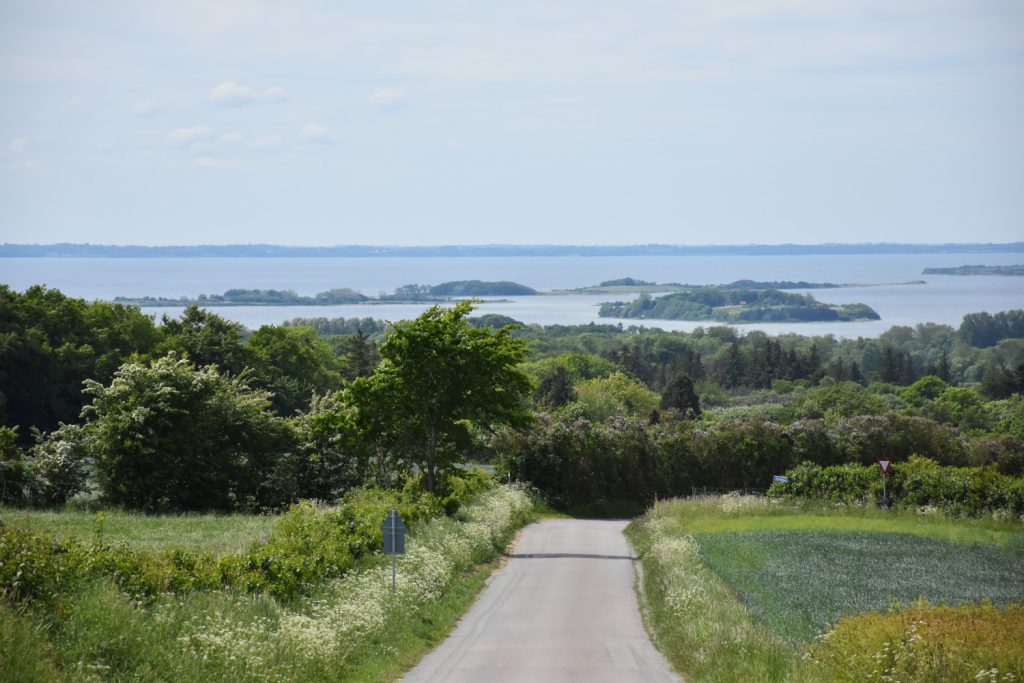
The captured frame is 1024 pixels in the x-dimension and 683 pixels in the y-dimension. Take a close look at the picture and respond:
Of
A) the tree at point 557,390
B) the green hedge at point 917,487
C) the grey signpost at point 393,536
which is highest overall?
the grey signpost at point 393,536

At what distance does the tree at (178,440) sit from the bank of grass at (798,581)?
15.4 m

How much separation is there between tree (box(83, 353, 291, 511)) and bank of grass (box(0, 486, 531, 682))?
57.4ft

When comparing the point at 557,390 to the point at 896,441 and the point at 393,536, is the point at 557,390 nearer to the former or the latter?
the point at 896,441

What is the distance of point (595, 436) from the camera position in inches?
2345

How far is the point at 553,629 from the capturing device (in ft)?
79.7

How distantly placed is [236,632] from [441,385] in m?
23.3

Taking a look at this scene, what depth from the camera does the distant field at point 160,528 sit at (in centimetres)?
2833

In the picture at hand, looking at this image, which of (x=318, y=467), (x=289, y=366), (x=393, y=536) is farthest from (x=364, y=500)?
(x=289, y=366)

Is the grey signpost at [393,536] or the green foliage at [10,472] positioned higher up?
the grey signpost at [393,536]

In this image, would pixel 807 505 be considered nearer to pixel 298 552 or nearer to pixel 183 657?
pixel 298 552

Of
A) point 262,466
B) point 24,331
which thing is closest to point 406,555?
point 262,466

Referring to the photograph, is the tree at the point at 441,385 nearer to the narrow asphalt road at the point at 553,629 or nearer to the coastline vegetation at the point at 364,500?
the coastline vegetation at the point at 364,500

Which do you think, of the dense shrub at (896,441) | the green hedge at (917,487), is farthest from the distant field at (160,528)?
the dense shrub at (896,441)

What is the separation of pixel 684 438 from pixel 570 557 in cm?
2535
